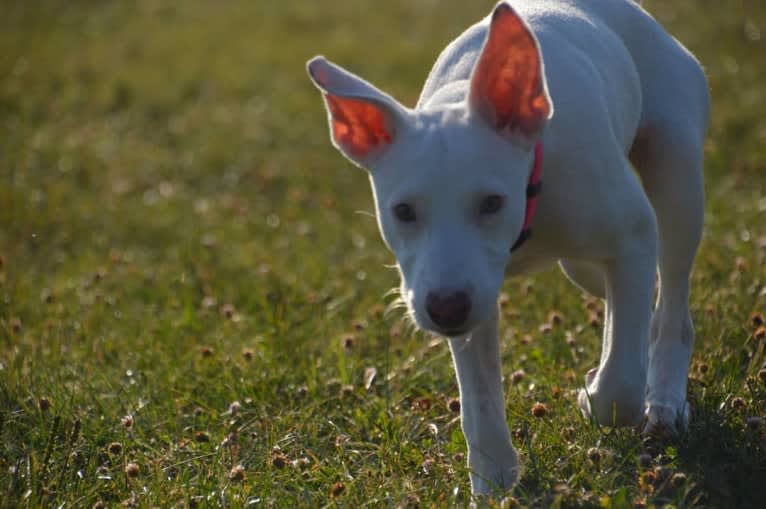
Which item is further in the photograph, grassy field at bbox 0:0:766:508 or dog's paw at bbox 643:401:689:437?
dog's paw at bbox 643:401:689:437

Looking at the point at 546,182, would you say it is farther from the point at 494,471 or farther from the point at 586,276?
the point at 586,276

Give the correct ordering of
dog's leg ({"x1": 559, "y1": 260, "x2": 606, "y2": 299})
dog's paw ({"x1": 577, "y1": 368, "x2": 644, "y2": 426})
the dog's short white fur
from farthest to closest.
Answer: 1. dog's leg ({"x1": 559, "y1": 260, "x2": 606, "y2": 299})
2. dog's paw ({"x1": 577, "y1": 368, "x2": 644, "y2": 426})
3. the dog's short white fur

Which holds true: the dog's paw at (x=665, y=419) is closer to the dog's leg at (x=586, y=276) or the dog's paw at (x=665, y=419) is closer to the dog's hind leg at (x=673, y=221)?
the dog's hind leg at (x=673, y=221)

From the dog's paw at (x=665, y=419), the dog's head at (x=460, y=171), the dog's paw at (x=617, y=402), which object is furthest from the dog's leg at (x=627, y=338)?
the dog's head at (x=460, y=171)

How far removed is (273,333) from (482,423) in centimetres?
159

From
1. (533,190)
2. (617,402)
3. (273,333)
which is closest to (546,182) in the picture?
(533,190)

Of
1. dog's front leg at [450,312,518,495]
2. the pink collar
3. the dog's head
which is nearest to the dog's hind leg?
dog's front leg at [450,312,518,495]

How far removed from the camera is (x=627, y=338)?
143 inches

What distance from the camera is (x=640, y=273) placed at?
364cm

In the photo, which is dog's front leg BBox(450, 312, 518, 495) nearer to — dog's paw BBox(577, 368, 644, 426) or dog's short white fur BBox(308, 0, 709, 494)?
dog's short white fur BBox(308, 0, 709, 494)

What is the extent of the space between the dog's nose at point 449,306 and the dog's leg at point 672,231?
4.57 feet

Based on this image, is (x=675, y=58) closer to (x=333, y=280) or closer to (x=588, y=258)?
(x=588, y=258)

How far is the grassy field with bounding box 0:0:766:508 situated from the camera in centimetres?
362

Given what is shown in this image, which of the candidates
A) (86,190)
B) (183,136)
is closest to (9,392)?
(86,190)
